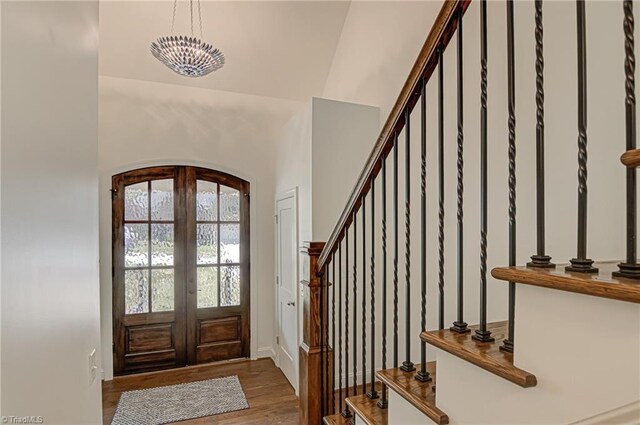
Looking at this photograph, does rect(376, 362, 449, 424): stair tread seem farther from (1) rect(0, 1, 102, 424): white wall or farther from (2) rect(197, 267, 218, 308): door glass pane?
(2) rect(197, 267, 218, 308): door glass pane

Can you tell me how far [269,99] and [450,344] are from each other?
4016 mm

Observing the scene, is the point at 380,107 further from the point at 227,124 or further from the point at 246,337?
the point at 246,337

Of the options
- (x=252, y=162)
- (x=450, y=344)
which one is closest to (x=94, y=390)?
(x=450, y=344)

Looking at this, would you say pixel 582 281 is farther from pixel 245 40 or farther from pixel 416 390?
pixel 245 40

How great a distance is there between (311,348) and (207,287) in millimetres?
2630

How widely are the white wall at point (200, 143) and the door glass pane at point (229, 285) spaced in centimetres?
20

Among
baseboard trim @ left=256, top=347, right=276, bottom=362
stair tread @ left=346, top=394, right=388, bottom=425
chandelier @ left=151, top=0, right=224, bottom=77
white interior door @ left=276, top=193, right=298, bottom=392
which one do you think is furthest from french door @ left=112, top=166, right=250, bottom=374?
stair tread @ left=346, top=394, right=388, bottom=425

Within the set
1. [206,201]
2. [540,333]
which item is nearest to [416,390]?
[540,333]

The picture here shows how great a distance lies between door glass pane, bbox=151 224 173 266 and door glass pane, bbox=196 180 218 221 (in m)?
0.38

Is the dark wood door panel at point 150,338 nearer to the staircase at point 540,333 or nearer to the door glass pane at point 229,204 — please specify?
the door glass pane at point 229,204

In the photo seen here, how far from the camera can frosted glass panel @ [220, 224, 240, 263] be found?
422cm

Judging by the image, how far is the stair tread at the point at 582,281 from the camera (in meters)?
0.55

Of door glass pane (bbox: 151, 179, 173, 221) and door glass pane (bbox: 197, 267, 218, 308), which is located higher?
door glass pane (bbox: 151, 179, 173, 221)

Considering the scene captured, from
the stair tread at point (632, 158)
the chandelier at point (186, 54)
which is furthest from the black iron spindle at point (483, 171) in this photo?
the chandelier at point (186, 54)
